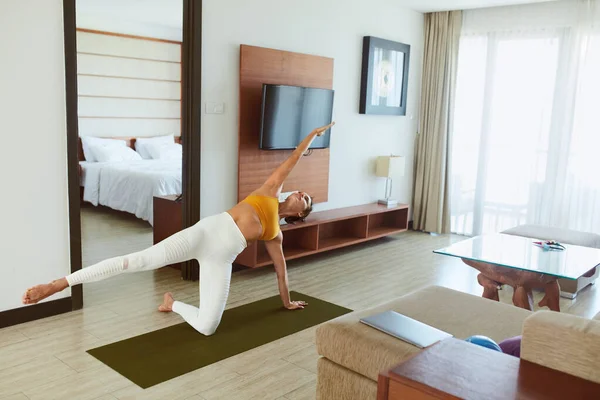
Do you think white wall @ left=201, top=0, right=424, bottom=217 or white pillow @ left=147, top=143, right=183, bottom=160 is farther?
white pillow @ left=147, top=143, right=183, bottom=160

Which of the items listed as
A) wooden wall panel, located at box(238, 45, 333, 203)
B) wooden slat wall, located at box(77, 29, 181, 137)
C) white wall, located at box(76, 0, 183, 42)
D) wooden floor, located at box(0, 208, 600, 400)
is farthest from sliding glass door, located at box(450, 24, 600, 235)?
wooden slat wall, located at box(77, 29, 181, 137)

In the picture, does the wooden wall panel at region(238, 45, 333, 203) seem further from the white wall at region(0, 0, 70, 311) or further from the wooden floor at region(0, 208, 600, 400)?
the white wall at region(0, 0, 70, 311)

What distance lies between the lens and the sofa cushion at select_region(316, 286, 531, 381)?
217 centimetres

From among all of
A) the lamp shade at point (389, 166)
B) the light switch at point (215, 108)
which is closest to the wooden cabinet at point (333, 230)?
the lamp shade at point (389, 166)

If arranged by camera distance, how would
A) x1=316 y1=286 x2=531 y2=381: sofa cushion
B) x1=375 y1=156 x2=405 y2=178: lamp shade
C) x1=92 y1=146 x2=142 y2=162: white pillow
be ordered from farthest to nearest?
x1=92 y1=146 x2=142 y2=162: white pillow → x1=375 y1=156 x2=405 y2=178: lamp shade → x1=316 y1=286 x2=531 y2=381: sofa cushion

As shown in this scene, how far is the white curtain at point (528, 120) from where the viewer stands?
220 inches

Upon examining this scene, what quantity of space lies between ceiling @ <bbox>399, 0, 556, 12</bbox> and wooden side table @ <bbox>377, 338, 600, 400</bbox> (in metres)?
5.08

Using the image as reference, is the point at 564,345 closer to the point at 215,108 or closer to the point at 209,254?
the point at 209,254

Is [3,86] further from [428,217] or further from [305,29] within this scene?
[428,217]

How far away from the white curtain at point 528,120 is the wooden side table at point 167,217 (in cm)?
329

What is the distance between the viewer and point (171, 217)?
16.0 feet

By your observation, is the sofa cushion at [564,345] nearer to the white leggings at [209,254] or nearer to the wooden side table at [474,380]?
the wooden side table at [474,380]

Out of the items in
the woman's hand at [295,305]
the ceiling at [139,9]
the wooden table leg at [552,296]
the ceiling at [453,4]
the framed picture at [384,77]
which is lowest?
the woman's hand at [295,305]

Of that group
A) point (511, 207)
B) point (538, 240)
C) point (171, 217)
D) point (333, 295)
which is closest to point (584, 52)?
point (511, 207)
